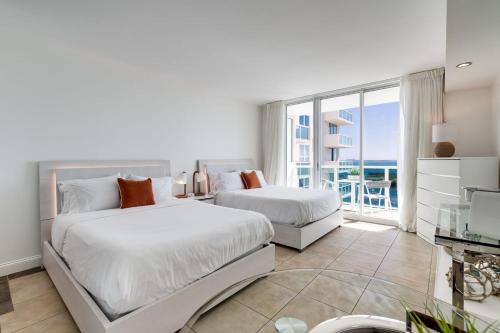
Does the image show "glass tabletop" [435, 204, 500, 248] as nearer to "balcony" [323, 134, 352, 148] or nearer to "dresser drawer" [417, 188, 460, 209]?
"dresser drawer" [417, 188, 460, 209]

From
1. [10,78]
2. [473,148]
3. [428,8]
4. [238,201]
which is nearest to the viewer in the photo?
[428,8]

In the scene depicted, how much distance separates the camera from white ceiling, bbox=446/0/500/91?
1.55 meters

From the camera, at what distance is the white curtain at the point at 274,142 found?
5.27 meters

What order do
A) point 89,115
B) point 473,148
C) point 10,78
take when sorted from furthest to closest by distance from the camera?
1. point 473,148
2. point 89,115
3. point 10,78

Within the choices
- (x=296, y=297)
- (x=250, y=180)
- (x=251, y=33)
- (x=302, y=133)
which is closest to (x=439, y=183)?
(x=296, y=297)

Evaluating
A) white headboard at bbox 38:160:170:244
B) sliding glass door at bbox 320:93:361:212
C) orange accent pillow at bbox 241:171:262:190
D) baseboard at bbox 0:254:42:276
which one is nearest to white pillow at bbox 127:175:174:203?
white headboard at bbox 38:160:170:244

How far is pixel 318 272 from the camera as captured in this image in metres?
1.53

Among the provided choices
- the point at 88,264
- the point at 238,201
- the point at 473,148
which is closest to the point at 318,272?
the point at 88,264

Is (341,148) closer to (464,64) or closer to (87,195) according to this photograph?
(464,64)

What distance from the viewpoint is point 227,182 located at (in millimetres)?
4164

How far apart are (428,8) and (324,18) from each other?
2.85 ft

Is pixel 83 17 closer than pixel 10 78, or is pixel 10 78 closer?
pixel 83 17

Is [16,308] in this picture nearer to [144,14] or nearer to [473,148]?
[144,14]

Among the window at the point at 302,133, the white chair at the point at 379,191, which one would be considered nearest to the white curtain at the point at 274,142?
the window at the point at 302,133
